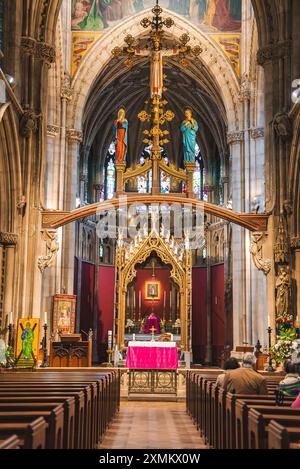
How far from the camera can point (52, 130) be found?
25516mm

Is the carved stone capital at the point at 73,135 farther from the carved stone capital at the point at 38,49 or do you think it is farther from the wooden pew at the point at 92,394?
the wooden pew at the point at 92,394

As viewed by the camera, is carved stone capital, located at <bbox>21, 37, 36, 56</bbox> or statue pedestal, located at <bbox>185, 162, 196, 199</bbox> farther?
statue pedestal, located at <bbox>185, 162, 196, 199</bbox>

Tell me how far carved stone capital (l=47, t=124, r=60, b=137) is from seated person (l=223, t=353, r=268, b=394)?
1893 cm

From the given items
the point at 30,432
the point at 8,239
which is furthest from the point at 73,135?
the point at 30,432

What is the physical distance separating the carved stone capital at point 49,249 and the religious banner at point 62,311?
6.57 metres

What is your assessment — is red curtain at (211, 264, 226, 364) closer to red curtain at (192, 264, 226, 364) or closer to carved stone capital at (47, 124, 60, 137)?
red curtain at (192, 264, 226, 364)

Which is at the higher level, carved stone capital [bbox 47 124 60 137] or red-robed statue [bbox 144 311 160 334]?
carved stone capital [bbox 47 124 60 137]

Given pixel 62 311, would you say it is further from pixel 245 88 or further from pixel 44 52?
pixel 245 88

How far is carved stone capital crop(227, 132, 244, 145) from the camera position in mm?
26261

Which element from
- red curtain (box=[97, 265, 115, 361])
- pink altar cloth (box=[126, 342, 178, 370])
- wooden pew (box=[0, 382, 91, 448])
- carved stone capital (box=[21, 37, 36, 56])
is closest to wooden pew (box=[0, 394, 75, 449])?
wooden pew (box=[0, 382, 91, 448])

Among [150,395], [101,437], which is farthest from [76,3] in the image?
[101,437]

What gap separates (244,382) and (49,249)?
32.9ft

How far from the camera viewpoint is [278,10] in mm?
17594

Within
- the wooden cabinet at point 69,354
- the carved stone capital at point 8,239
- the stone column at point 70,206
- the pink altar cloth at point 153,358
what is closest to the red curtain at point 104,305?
the stone column at point 70,206
